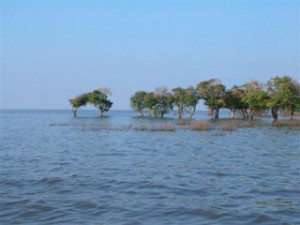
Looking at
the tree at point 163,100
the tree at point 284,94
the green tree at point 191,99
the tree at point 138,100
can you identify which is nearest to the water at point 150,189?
the tree at point 284,94

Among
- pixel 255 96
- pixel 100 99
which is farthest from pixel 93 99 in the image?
pixel 255 96

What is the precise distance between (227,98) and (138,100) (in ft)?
86.1

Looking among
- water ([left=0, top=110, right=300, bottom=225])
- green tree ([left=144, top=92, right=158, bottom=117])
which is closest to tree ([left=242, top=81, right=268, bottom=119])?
green tree ([left=144, top=92, right=158, bottom=117])

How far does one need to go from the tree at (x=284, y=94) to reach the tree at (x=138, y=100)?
3867 cm

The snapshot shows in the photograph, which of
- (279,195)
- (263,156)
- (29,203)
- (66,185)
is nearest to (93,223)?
(29,203)

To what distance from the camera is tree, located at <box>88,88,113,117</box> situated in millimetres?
106812

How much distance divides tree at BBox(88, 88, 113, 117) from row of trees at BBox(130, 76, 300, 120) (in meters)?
7.20

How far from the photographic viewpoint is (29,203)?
1197 centimetres

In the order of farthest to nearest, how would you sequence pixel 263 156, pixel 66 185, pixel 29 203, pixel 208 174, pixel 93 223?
pixel 263 156
pixel 208 174
pixel 66 185
pixel 29 203
pixel 93 223

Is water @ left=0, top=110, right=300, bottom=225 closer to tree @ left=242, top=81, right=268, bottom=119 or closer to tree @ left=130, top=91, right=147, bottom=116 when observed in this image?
tree @ left=242, top=81, right=268, bottom=119

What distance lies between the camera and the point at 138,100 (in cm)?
10650

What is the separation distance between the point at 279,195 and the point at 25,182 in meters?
9.81

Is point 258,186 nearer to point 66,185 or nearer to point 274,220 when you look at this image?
point 274,220

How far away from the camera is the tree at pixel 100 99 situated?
106812mm
